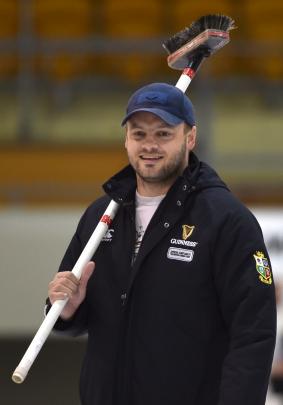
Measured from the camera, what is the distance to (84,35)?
909 cm

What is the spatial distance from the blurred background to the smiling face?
3439 mm

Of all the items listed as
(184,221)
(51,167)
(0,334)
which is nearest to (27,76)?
(51,167)

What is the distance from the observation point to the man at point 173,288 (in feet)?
10.6

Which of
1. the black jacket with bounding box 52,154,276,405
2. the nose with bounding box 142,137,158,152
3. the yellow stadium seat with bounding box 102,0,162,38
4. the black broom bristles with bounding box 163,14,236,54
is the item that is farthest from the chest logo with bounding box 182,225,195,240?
the yellow stadium seat with bounding box 102,0,162,38

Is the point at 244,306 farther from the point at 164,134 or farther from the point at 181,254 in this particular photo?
the point at 164,134

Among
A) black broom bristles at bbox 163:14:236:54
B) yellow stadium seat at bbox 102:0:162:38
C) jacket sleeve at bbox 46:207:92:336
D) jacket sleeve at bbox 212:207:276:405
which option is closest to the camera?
jacket sleeve at bbox 212:207:276:405

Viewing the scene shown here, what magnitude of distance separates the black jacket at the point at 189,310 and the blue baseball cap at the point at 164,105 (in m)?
0.18

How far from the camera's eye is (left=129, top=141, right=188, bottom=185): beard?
336 cm

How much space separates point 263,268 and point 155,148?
50 cm

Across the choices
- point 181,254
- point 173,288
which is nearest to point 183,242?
point 181,254

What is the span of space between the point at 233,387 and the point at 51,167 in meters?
4.88

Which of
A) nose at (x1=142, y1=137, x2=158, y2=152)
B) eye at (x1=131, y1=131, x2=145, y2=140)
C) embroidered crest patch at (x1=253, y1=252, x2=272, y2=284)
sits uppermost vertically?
eye at (x1=131, y1=131, x2=145, y2=140)

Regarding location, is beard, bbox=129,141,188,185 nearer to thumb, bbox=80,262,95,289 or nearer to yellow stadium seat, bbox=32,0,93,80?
thumb, bbox=80,262,95,289

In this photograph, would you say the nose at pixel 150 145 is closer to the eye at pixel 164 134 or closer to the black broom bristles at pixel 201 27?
the eye at pixel 164 134
